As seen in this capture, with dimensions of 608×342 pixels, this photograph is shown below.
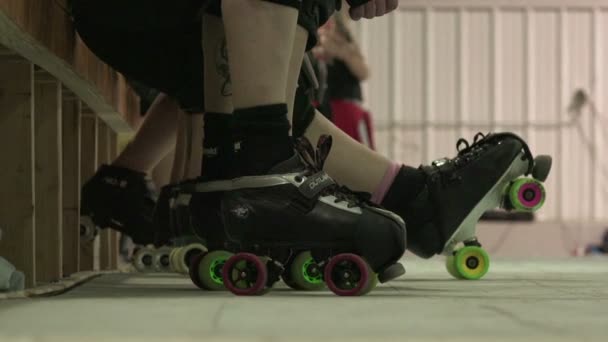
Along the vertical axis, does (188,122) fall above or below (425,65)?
below

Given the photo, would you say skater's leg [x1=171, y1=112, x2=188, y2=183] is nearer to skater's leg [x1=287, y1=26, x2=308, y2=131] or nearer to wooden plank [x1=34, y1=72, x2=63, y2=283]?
wooden plank [x1=34, y1=72, x2=63, y2=283]

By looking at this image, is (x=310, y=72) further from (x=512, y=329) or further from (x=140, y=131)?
(x=512, y=329)

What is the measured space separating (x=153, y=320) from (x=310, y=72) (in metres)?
0.84

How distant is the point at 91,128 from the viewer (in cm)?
229

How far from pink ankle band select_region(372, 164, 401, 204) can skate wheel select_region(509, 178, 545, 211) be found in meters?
0.20

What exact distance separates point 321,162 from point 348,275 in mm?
156

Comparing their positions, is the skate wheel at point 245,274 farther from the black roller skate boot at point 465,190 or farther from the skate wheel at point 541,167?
the skate wheel at point 541,167

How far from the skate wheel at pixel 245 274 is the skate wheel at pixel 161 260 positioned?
0.95 m

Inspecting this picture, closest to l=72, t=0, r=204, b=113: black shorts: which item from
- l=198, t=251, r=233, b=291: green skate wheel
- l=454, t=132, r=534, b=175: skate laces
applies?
l=198, t=251, r=233, b=291: green skate wheel

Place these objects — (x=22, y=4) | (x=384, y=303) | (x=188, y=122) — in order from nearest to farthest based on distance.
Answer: (x=384, y=303), (x=22, y=4), (x=188, y=122)

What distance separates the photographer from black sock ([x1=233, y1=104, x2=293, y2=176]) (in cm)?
121

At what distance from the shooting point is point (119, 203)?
6.63 ft

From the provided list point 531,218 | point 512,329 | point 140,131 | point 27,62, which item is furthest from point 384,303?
point 531,218

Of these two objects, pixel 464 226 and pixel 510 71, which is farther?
pixel 510 71
